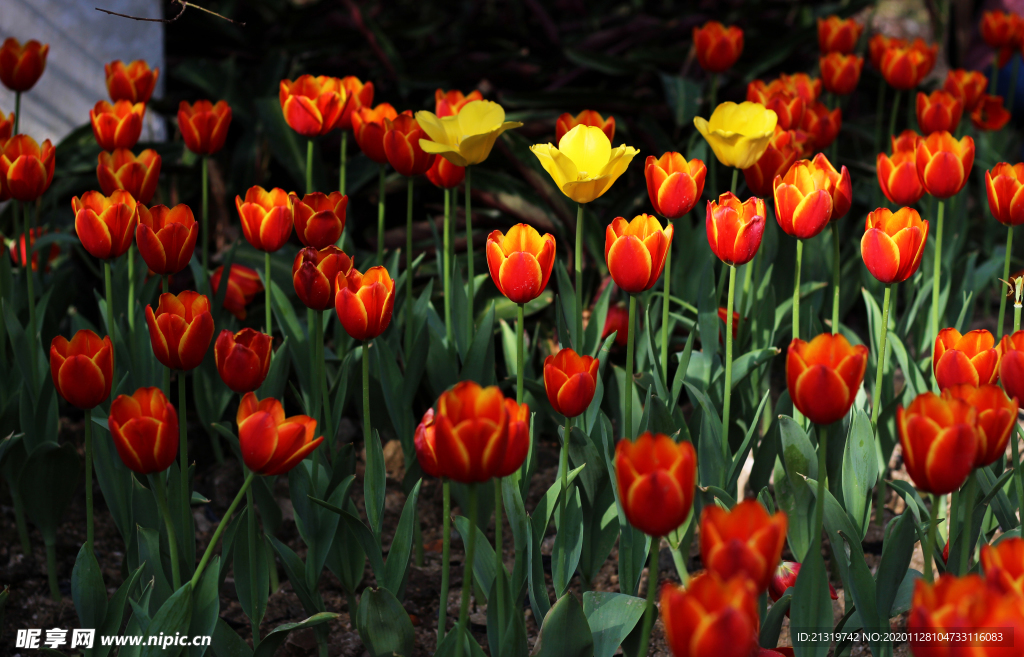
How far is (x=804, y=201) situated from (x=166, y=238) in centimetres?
90

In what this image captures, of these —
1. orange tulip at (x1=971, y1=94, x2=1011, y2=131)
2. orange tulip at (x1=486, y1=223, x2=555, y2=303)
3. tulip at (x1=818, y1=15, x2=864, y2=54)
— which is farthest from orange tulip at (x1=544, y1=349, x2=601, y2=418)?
orange tulip at (x1=971, y1=94, x2=1011, y2=131)

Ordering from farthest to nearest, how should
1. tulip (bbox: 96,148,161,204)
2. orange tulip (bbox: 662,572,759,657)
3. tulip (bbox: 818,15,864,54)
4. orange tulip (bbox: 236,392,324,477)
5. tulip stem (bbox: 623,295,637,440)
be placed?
tulip (bbox: 818,15,864,54), tulip (bbox: 96,148,161,204), tulip stem (bbox: 623,295,637,440), orange tulip (bbox: 236,392,324,477), orange tulip (bbox: 662,572,759,657)

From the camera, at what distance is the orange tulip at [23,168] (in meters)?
1.40

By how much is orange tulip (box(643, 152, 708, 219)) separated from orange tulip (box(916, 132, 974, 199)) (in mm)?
389

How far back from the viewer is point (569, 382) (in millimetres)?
1015

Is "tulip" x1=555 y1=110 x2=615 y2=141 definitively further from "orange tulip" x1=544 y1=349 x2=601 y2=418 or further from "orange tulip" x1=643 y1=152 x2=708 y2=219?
"orange tulip" x1=544 y1=349 x2=601 y2=418

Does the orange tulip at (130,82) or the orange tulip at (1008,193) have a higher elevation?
the orange tulip at (130,82)

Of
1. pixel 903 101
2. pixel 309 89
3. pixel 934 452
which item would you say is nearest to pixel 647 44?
pixel 903 101

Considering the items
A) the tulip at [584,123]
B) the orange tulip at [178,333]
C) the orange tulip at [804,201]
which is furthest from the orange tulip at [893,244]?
the orange tulip at [178,333]

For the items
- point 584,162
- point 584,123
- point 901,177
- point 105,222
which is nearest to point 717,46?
point 584,123

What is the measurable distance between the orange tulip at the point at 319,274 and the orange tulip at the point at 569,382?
34cm

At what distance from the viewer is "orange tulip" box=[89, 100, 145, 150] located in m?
1.59

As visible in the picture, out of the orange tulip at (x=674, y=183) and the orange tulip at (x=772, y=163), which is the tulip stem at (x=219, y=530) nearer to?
the orange tulip at (x=674, y=183)

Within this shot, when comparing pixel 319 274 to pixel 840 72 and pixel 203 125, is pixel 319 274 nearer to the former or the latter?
pixel 203 125
